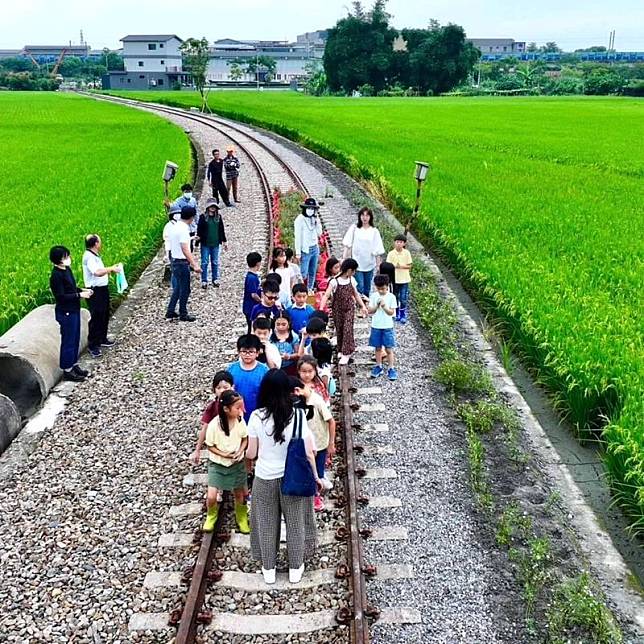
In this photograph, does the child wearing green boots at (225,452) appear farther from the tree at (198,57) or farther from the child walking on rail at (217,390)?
the tree at (198,57)

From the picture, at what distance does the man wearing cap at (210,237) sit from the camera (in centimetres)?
1226

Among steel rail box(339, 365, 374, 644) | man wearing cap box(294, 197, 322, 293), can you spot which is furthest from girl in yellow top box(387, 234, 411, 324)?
steel rail box(339, 365, 374, 644)

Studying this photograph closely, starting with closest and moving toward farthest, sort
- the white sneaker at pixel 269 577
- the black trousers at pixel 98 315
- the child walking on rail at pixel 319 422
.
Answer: the white sneaker at pixel 269 577 → the child walking on rail at pixel 319 422 → the black trousers at pixel 98 315

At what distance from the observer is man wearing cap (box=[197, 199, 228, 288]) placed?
12.3 m

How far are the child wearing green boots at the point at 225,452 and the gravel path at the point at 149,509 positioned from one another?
484mm

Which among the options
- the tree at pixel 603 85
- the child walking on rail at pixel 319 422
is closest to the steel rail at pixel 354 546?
the child walking on rail at pixel 319 422

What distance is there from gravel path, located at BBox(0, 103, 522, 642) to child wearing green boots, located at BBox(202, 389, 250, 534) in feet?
1.59

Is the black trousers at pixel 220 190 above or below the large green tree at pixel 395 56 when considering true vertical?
below

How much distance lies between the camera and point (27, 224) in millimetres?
15500

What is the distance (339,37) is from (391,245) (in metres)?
78.1

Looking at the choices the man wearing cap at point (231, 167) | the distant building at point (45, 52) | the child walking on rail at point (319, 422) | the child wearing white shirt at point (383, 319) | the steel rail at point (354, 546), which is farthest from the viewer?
the distant building at point (45, 52)

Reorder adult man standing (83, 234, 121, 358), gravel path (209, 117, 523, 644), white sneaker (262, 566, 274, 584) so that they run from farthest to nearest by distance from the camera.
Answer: adult man standing (83, 234, 121, 358) < white sneaker (262, 566, 274, 584) < gravel path (209, 117, 523, 644)

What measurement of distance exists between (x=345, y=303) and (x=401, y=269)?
2.30 meters

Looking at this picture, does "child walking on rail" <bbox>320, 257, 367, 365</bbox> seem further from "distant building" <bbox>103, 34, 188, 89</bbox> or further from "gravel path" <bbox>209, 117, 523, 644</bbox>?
"distant building" <bbox>103, 34, 188, 89</bbox>
